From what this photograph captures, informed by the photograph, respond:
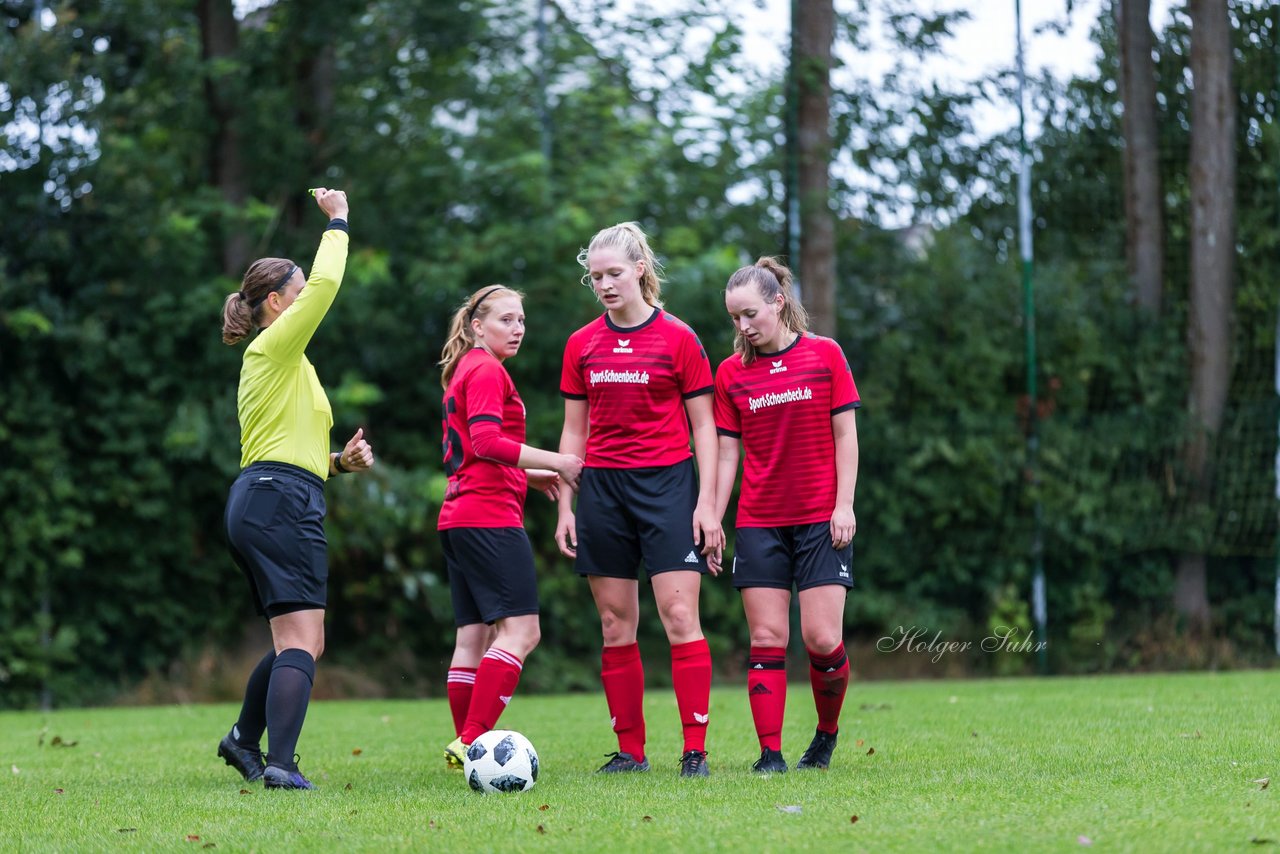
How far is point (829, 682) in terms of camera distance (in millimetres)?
5305

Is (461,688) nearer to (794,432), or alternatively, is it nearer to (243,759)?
(243,759)

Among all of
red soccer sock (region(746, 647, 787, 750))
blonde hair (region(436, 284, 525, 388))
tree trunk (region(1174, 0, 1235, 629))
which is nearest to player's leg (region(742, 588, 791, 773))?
red soccer sock (region(746, 647, 787, 750))

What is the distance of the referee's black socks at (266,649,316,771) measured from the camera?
195 inches

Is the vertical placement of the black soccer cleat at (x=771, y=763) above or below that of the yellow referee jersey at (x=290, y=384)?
below

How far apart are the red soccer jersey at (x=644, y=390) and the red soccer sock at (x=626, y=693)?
73cm

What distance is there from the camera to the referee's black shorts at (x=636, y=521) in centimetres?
524

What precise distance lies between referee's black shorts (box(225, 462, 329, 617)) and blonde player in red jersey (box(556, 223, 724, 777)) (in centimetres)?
93

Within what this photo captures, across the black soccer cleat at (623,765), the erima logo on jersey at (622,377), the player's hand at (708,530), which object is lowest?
the black soccer cleat at (623,765)

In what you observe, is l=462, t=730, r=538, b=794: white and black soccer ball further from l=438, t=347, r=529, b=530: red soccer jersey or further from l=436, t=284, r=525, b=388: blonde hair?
l=436, t=284, r=525, b=388: blonde hair

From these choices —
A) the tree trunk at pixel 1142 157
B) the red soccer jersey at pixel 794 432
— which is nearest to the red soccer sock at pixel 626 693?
Answer: the red soccer jersey at pixel 794 432

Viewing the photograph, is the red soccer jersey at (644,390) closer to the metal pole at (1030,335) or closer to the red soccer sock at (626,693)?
the red soccer sock at (626,693)

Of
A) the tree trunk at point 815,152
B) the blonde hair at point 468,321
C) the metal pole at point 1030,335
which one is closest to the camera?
the blonde hair at point 468,321

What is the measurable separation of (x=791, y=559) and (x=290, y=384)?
75.4 inches

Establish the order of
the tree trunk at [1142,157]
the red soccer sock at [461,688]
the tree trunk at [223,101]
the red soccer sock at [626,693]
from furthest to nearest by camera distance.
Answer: the tree trunk at [223,101], the tree trunk at [1142,157], the red soccer sock at [461,688], the red soccer sock at [626,693]
